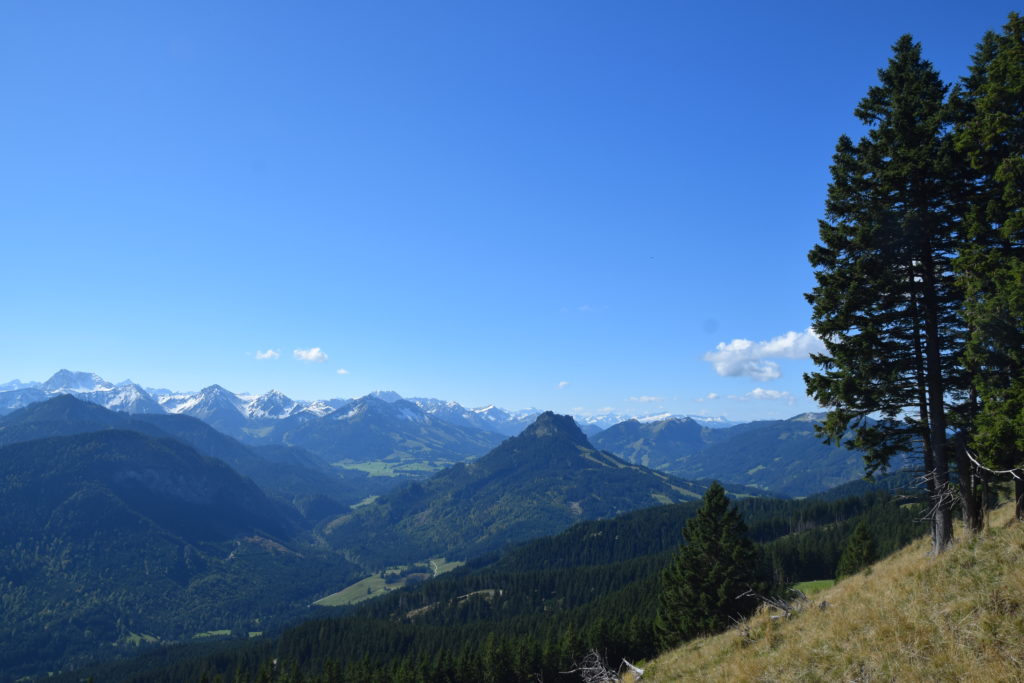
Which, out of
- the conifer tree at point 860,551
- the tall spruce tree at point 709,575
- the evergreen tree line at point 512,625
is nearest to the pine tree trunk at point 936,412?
the tall spruce tree at point 709,575

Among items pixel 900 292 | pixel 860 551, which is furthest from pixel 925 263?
pixel 860 551

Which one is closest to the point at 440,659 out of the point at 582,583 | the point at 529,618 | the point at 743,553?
the point at 529,618

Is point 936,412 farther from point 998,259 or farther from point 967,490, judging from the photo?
point 998,259

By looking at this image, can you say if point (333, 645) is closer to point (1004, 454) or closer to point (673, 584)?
point (673, 584)

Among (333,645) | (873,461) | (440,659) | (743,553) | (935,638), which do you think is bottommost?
(333,645)

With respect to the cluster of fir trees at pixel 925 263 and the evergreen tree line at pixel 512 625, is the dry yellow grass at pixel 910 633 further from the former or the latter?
the evergreen tree line at pixel 512 625

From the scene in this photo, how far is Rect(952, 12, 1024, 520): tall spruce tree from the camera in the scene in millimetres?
14836

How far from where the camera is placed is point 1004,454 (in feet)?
51.5

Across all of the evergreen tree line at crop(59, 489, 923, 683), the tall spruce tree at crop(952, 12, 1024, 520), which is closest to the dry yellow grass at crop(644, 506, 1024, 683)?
the tall spruce tree at crop(952, 12, 1024, 520)

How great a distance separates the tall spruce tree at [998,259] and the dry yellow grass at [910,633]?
308 centimetres

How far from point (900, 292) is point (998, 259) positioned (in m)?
3.00

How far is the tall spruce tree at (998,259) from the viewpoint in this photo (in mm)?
14836

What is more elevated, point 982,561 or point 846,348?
point 846,348

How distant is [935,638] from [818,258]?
1435cm
